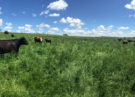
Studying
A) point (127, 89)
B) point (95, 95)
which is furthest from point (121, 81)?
point (95, 95)

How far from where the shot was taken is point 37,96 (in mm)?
3250

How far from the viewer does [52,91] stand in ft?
11.7

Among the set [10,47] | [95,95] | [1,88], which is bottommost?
[95,95]

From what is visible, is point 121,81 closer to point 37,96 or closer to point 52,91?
point 52,91

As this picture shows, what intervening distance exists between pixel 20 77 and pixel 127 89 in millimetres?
4172

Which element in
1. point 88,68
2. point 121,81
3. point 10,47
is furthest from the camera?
point 10,47

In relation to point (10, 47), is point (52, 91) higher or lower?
lower

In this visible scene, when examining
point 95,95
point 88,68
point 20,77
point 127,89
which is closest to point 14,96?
point 20,77

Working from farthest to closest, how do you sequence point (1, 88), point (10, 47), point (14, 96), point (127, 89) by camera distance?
point (10, 47) → point (127, 89) → point (1, 88) → point (14, 96)

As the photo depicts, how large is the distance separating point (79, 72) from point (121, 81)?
187 cm

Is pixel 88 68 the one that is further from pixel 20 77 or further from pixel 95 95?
pixel 20 77

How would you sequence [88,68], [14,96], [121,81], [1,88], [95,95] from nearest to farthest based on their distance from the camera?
1. [14,96]
2. [1,88]
3. [95,95]
4. [121,81]
5. [88,68]

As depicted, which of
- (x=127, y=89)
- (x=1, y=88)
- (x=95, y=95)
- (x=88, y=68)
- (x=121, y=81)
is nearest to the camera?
(x=1, y=88)

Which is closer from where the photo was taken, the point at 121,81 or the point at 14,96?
the point at 14,96
